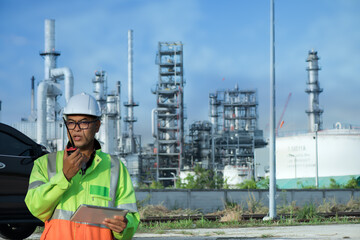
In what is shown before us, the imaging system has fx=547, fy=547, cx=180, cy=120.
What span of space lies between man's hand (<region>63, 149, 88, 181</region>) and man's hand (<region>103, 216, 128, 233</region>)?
11.9 inches

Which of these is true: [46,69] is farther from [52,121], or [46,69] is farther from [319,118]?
[319,118]

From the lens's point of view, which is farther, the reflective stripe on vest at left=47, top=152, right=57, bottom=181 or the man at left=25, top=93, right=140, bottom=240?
the reflective stripe on vest at left=47, top=152, right=57, bottom=181

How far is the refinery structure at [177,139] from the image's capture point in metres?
62.4

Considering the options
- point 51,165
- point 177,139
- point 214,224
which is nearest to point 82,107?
point 51,165

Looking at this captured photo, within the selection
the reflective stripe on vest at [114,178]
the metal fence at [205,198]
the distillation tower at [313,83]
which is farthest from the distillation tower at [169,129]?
the reflective stripe on vest at [114,178]

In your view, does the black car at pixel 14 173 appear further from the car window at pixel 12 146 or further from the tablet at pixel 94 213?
the tablet at pixel 94 213

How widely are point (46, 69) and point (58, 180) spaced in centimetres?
6545

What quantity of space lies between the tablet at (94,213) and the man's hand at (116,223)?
0.07 feet

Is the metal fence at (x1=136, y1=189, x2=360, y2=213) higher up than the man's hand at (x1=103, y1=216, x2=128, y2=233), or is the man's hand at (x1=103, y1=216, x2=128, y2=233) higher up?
the man's hand at (x1=103, y1=216, x2=128, y2=233)

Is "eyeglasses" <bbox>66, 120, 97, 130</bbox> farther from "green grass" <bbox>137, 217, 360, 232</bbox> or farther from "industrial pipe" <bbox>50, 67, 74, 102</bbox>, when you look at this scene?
"industrial pipe" <bbox>50, 67, 74, 102</bbox>

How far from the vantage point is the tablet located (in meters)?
2.85

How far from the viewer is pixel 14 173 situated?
286 inches

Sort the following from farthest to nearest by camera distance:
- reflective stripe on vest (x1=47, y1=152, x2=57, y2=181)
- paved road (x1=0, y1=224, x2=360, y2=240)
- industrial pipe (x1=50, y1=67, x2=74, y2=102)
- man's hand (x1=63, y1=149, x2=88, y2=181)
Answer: industrial pipe (x1=50, y1=67, x2=74, y2=102) < paved road (x1=0, y1=224, x2=360, y2=240) < reflective stripe on vest (x1=47, y1=152, x2=57, y2=181) < man's hand (x1=63, y1=149, x2=88, y2=181)

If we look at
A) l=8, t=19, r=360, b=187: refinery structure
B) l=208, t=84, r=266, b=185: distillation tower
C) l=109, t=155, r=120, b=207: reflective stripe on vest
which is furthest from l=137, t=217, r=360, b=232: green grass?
l=208, t=84, r=266, b=185: distillation tower
